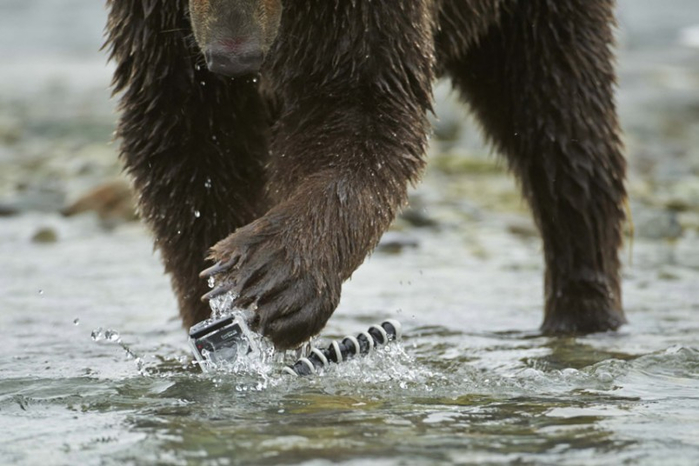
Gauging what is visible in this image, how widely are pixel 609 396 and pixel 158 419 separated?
1.53 meters

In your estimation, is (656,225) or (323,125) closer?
(323,125)

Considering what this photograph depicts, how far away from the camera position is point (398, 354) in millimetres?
4871

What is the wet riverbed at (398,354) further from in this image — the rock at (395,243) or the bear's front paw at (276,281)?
the bear's front paw at (276,281)

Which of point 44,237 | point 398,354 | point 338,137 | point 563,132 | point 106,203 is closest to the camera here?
point 338,137

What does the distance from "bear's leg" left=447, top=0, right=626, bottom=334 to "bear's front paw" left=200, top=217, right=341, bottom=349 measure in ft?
7.40

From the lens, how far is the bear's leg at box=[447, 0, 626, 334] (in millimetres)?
6176

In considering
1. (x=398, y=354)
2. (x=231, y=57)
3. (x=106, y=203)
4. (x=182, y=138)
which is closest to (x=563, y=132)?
(x=398, y=354)

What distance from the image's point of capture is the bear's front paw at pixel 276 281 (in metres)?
→ 4.23

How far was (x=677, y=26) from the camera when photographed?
22.7 meters

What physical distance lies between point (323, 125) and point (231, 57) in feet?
2.17

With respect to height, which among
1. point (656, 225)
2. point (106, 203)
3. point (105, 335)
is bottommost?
point (105, 335)

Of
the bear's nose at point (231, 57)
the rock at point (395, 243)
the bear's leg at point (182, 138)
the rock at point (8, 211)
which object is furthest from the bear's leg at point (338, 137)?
the rock at point (8, 211)

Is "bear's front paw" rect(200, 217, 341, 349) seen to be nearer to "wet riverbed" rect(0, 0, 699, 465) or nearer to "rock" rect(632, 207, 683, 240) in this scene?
"wet riverbed" rect(0, 0, 699, 465)

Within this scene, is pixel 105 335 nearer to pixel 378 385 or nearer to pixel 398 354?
pixel 398 354
